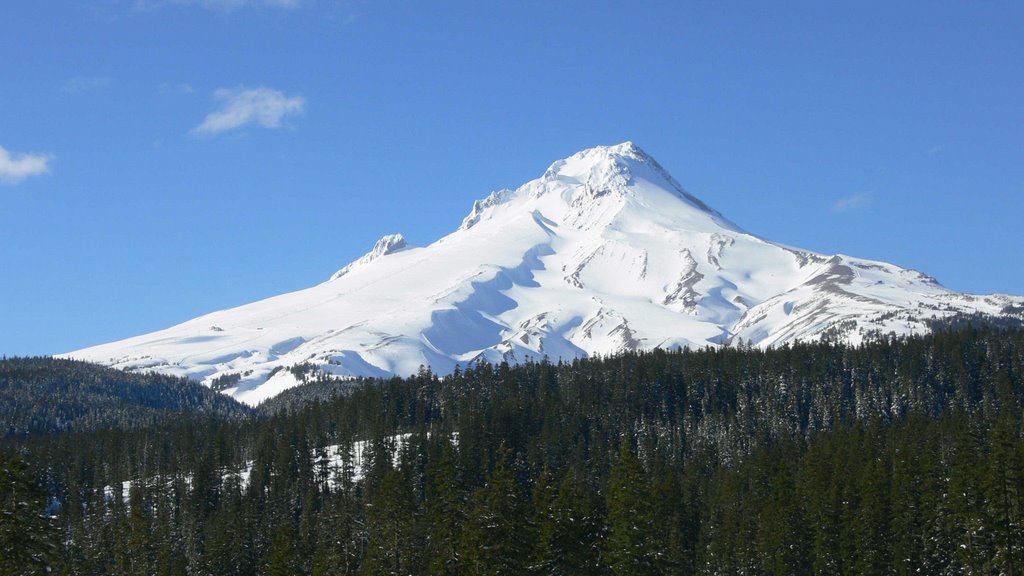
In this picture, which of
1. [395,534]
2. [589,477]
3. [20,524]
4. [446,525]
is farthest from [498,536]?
[589,477]

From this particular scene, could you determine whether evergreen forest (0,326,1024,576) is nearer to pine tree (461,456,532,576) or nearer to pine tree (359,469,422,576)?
pine tree (461,456,532,576)

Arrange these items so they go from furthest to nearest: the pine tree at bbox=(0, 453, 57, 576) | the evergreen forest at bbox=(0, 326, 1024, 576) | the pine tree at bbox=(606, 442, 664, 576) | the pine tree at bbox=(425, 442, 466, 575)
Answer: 1. the pine tree at bbox=(606, 442, 664, 576)
2. the pine tree at bbox=(425, 442, 466, 575)
3. the evergreen forest at bbox=(0, 326, 1024, 576)
4. the pine tree at bbox=(0, 453, 57, 576)

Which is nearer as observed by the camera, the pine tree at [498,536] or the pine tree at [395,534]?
the pine tree at [498,536]

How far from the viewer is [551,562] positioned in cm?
6644

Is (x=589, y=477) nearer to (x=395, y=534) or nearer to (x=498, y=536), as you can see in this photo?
(x=395, y=534)

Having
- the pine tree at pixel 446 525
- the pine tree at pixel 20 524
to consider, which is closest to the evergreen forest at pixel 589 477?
the pine tree at pixel 20 524

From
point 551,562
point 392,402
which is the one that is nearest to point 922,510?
point 551,562

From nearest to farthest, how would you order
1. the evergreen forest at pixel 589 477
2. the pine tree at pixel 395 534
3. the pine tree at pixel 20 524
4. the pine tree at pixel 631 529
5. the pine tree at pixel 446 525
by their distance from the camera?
1. the pine tree at pixel 20 524
2. the evergreen forest at pixel 589 477
3. the pine tree at pixel 446 525
4. the pine tree at pixel 631 529
5. the pine tree at pixel 395 534

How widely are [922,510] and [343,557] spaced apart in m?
46.5

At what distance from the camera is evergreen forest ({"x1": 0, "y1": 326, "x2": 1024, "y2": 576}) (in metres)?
70.4

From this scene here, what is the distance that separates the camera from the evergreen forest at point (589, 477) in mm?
70375

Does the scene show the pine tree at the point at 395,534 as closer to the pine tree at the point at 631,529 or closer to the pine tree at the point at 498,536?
the pine tree at the point at 631,529

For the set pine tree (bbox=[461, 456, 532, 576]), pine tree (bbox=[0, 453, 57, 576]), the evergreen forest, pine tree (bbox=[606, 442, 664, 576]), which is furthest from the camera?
pine tree (bbox=[606, 442, 664, 576])

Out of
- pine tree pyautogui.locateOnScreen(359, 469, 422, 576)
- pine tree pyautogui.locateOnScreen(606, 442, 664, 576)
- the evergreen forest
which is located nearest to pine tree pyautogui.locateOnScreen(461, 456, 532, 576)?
the evergreen forest
